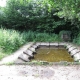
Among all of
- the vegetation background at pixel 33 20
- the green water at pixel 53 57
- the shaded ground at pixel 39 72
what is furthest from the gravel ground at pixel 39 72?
the vegetation background at pixel 33 20

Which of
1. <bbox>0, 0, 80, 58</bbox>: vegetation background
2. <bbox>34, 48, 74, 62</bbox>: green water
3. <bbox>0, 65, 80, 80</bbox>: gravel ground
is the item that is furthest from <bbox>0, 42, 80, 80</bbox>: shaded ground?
<bbox>0, 0, 80, 58</bbox>: vegetation background

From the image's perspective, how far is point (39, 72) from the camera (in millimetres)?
6242

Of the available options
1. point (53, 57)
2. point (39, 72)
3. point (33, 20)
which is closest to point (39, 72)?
point (39, 72)

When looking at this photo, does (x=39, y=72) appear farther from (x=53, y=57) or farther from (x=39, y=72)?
(x=53, y=57)

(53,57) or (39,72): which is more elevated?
(39,72)

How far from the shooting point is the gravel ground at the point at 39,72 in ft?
18.8

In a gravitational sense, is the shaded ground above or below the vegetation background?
below

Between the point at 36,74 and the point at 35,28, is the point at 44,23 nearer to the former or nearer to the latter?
the point at 35,28

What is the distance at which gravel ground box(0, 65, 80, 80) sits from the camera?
18.8 ft

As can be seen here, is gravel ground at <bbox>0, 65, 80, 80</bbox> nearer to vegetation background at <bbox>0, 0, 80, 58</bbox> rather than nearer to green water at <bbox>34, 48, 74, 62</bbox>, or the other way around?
green water at <bbox>34, 48, 74, 62</bbox>

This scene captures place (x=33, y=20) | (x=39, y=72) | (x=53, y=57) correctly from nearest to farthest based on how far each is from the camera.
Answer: (x=39, y=72), (x=53, y=57), (x=33, y=20)

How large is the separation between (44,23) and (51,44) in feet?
12.7

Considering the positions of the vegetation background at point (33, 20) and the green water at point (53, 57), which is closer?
the green water at point (53, 57)

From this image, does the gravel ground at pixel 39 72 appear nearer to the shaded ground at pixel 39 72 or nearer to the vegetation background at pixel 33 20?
the shaded ground at pixel 39 72
